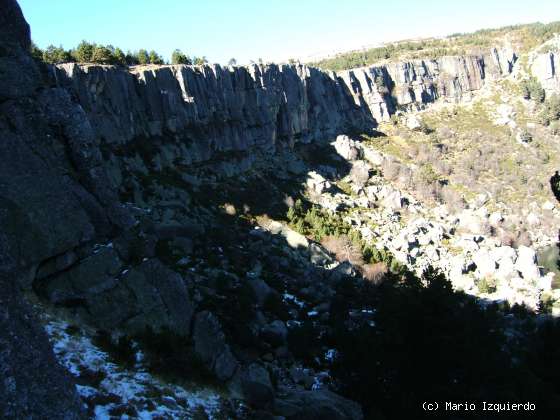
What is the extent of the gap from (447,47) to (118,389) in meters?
121

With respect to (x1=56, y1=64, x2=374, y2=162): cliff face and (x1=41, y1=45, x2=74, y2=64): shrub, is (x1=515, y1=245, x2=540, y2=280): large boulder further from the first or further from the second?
(x1=41, y1=45, x2=74, y2=64): shrub

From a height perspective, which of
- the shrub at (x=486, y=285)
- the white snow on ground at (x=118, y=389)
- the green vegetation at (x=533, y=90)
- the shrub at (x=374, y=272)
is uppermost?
the green vegetation at (x=533, y=90)

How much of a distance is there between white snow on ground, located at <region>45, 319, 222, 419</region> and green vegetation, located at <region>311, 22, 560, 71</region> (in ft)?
338

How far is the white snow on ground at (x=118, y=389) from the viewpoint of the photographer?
952cm

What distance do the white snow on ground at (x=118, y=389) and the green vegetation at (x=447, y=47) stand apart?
A: 103 meters

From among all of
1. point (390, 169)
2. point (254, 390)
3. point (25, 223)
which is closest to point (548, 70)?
point (390, 169)

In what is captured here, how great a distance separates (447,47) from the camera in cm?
11450

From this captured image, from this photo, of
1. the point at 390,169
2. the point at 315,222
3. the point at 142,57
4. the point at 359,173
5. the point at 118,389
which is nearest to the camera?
the point at 118,389

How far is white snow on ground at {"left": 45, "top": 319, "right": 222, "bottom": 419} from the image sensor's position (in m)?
9.52

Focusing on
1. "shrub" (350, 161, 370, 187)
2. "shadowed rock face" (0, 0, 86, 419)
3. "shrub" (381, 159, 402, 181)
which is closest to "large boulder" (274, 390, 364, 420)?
"shadowed rock face" (0, 0, 86, 419)

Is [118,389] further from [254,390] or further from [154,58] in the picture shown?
[154,58]

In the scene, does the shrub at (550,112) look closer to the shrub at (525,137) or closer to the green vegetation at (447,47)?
the shrub at (525,137)

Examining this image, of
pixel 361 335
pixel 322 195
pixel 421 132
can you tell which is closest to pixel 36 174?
pixel 361 335

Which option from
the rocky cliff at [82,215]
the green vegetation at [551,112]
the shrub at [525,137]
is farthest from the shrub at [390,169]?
the green vegetation at [551,112]
